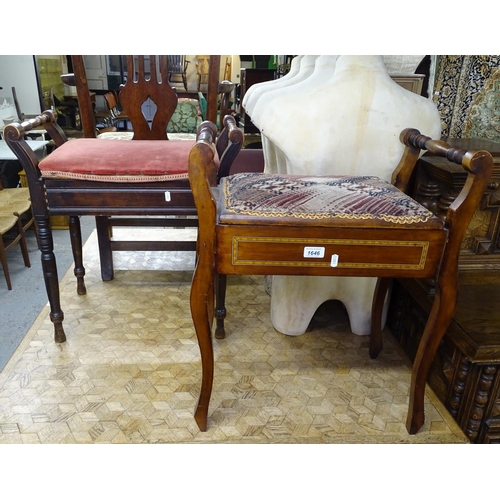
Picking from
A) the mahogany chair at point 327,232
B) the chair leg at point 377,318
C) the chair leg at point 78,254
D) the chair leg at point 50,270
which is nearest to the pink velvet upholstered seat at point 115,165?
the chair leg at point 50,270

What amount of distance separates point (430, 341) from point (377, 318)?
1.43 ft

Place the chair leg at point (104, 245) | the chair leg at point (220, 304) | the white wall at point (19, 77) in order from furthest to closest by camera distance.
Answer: the white wall at point (19, 77) < the chair leg at point (104, 245) < the chair leg at point (220, 304)

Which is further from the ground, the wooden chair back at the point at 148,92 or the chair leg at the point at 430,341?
the wooden chair back at the point at 148,92

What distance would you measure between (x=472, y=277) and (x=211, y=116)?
3.81 ft

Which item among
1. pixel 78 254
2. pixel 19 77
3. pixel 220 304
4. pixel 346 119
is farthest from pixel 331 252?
pixel 19 77

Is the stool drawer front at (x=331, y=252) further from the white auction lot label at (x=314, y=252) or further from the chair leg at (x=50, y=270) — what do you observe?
the chair leg at (x=50, y=270)

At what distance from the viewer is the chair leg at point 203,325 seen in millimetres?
1102

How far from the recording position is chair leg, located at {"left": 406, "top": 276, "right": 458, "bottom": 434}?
112 cm

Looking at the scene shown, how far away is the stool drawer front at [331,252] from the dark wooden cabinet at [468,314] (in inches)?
14.8

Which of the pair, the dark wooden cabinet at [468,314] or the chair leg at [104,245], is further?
the chair leg at [104,245]

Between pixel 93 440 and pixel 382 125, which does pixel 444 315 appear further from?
pixel 93 440

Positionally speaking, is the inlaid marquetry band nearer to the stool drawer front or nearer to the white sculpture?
the stool drawer front

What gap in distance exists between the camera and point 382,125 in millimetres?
1443

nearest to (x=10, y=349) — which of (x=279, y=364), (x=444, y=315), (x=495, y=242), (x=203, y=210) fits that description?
(x=279, y=364)
